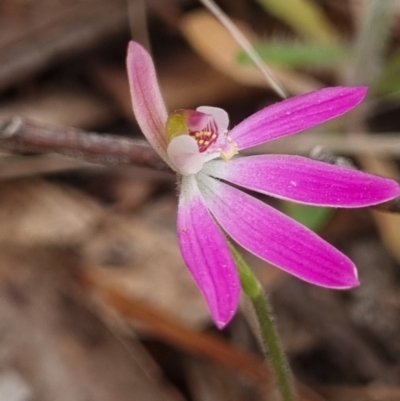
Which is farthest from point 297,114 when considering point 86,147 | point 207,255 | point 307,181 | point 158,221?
point 158,221

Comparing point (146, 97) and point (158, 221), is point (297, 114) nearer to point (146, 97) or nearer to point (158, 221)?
point (146, 97)

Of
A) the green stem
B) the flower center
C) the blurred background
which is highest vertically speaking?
the flower center

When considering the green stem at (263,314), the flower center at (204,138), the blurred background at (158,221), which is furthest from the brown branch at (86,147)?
the green stem at (263,314)

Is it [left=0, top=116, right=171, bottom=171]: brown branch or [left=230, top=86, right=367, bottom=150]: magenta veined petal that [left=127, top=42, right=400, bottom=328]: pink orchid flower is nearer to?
[left=230, top=86, right=367, bottom=150]: magenta veined petal

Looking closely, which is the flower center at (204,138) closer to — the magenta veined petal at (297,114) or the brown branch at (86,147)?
the magenta veined petal at (297,114)

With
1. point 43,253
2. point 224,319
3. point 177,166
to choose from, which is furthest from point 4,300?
point 224,319

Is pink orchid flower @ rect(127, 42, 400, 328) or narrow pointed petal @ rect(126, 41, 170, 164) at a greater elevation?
narrow pointed petal @ rect(126, 41, 170, 164)

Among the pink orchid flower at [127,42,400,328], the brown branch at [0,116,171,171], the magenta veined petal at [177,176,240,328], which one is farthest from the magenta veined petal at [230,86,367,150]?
the brown branch at [0,116,171,171]

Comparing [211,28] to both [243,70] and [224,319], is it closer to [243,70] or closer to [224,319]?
[243,70]
